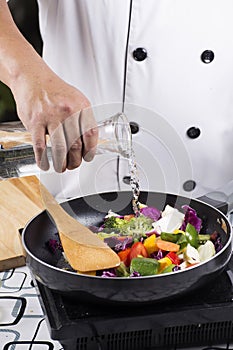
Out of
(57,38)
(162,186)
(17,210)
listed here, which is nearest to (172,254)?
(162,186)

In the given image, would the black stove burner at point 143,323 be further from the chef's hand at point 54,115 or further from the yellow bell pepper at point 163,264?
the chef's hand at point 54,115

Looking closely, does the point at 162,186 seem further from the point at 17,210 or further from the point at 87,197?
the point at 17,210

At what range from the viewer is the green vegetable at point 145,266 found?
4.03 feet

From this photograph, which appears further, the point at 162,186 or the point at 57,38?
the point at 57,38

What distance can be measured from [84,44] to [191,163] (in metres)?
0.40

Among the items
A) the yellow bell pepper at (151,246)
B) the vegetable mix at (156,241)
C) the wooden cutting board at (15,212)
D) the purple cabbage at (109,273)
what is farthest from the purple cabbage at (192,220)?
the wooden cutting board at (15,212)

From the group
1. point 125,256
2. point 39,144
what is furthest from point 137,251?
point 39,144

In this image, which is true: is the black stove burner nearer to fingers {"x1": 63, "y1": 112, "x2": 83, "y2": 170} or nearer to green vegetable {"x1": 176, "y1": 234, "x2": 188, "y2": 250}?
green vegetable {"x1": 176, "y1": 234, "x2": 188, "y2": 250}

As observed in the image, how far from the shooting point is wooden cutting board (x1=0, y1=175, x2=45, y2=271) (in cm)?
154

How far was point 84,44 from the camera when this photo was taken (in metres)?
1.83

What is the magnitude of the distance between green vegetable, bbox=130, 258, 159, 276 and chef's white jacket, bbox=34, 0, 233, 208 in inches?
16.9

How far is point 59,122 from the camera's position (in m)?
1.29

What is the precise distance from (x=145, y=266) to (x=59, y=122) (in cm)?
29

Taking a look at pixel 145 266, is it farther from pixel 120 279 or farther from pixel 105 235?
pixel 105 235
